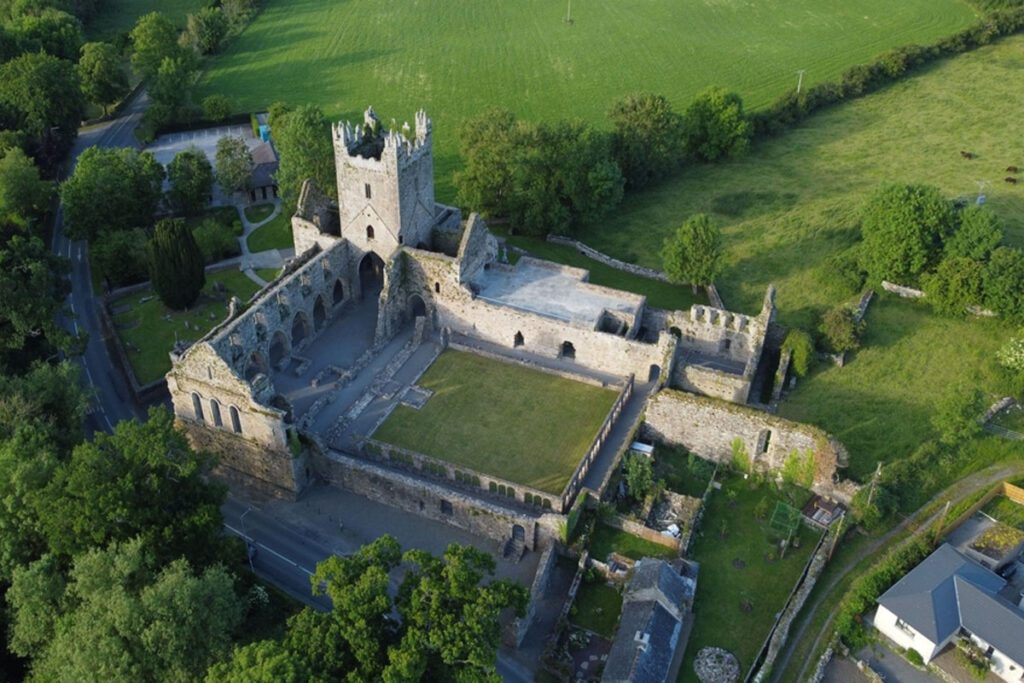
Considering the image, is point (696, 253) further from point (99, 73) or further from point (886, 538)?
point (99, 73)

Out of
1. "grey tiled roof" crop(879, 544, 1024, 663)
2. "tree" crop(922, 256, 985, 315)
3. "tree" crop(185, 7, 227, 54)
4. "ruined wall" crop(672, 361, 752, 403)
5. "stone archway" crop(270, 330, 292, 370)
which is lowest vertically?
"stone archway" crop(270, 330, 292, 370)

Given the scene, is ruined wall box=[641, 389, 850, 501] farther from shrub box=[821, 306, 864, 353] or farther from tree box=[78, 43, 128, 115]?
tree box=[78, 43, 128, 115]

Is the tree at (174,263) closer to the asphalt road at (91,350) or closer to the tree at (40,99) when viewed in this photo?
the asphalt road at (91,350)

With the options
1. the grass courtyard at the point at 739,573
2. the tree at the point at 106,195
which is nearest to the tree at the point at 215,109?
the tree at the point at 106,195

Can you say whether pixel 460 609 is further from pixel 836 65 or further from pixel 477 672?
pixel 836 65

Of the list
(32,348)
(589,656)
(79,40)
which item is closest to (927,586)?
(589,656)

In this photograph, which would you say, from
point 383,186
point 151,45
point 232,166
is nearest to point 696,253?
point 383,186

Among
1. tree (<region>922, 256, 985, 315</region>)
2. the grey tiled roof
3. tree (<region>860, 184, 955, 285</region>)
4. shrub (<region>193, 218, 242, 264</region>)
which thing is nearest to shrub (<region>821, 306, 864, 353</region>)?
tree (<region>922, 256, 985, 315</region>)
